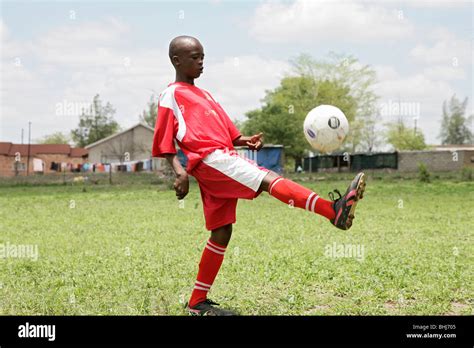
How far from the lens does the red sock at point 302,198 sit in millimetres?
3926

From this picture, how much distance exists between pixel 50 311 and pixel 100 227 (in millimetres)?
6310

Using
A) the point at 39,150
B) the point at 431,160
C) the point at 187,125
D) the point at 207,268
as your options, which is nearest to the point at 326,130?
the point at 187,125

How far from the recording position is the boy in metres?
4.06

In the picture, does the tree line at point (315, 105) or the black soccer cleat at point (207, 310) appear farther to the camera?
the tree line at point (315, 105)

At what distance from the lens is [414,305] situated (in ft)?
15.2

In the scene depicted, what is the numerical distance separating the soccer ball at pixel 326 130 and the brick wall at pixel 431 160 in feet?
118

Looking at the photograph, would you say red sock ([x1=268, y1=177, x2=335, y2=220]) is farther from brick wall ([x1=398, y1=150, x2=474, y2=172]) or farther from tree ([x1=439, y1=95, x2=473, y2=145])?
tree ([x1=439, y1=95, x2=473, y2=145])

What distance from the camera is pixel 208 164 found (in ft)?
13.6

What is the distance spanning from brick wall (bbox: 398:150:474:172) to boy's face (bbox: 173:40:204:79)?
3725cm

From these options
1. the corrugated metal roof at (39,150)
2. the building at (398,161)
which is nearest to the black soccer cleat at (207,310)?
the building at (398,161)

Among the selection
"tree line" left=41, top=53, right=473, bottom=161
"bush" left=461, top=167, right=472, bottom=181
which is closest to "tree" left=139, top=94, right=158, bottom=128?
"tree line" left=41, top=53, right=473, bottom=161

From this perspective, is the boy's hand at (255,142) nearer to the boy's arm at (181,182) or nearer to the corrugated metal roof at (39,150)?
the boy's arm at (181,182)

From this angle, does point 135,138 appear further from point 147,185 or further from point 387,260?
point 387,260

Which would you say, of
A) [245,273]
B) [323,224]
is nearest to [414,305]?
[245,273]
